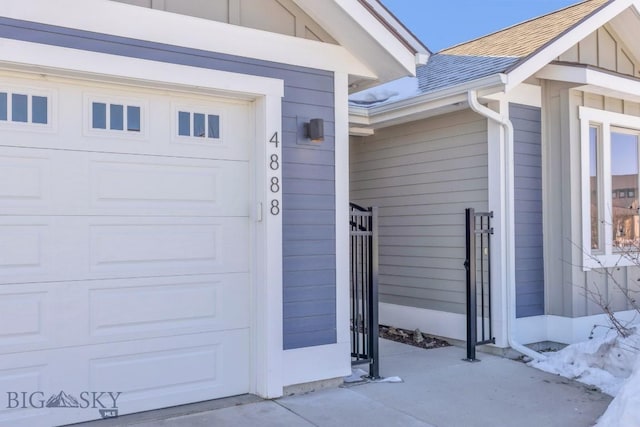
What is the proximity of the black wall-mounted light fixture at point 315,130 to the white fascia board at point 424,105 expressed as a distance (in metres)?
2.00

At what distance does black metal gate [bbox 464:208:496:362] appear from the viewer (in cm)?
576

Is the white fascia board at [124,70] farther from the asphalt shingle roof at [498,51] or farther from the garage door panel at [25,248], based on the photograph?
the asphalt shingle roof at [498,51]

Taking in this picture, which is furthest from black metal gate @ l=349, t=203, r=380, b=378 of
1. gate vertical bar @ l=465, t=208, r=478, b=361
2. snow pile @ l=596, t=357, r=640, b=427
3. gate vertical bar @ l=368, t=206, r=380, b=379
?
snow pile @ l=596, t=357, r=640, b=427

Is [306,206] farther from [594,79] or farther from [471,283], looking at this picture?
[594,79]

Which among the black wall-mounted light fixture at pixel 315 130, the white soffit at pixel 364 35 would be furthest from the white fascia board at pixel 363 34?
the black wall-mounted light fixture at pixel 315 130

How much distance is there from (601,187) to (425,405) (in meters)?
3.74

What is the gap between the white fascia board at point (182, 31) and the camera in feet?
12.3

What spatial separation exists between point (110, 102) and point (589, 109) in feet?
16.8

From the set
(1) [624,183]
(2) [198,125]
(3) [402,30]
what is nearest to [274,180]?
(2) [198,125]

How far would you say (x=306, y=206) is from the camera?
187 inches

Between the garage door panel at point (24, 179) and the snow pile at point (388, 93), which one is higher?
the snow pile at point (388, 93)

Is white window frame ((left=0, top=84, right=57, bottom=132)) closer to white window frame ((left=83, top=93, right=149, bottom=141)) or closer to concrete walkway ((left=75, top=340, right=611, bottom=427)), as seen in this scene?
white window frame ((left=83, top=93, right=149, bottom=141))

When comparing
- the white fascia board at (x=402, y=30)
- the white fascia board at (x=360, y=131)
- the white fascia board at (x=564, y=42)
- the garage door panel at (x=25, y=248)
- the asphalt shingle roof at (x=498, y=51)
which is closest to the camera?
the garage door panel at (x=25, y=248)

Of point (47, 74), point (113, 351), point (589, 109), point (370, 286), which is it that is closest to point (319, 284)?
point (370, 286)
